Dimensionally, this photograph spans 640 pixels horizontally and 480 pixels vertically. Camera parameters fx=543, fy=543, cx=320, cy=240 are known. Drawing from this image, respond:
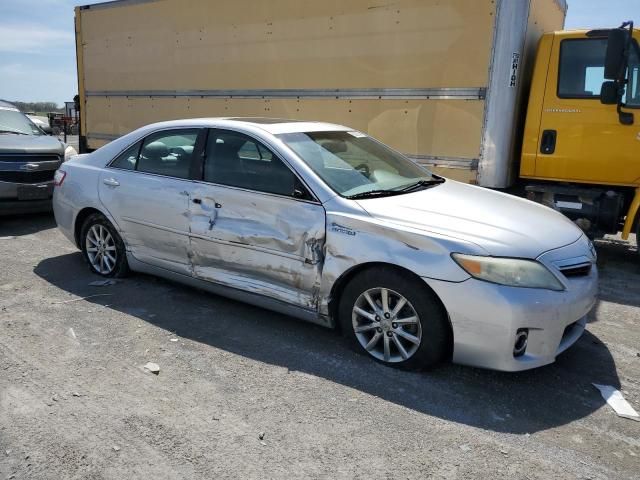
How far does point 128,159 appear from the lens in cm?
491

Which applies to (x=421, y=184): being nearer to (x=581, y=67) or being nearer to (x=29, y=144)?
(x=581, y=67)

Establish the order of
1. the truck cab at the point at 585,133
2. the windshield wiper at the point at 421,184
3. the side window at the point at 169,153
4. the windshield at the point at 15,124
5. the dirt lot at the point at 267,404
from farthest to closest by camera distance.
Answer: the windshield at the point at 15,124, the truck cab at the point at 585,133, the side window at the point at 169,153, the windshield wiper at the point at 421,184, the dirt lot at the point at 267,404

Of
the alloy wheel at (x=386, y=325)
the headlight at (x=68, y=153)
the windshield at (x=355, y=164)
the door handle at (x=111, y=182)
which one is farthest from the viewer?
the headlight at (x=68, y=153)

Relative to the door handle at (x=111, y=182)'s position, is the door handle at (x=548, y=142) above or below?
above

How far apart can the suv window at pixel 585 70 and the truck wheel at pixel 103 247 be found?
4768 mm

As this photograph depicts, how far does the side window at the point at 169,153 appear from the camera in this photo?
4.48 m

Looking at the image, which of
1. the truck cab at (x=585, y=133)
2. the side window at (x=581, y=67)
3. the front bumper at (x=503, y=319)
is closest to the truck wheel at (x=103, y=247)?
the front bumper at (x=503, y=319)

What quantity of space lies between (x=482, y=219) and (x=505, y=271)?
466mm

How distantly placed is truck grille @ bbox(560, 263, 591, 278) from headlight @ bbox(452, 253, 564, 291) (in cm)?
22

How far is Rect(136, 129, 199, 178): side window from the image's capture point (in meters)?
4.48

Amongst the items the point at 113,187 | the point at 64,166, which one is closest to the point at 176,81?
the point at 64,166

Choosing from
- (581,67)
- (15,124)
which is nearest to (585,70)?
(581,67)

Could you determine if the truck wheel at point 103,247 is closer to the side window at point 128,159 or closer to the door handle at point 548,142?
the side window at point 128,159

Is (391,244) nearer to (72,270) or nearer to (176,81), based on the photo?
(72,270)
